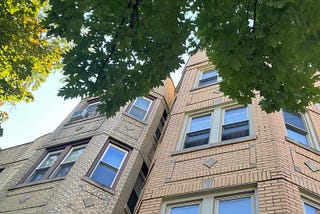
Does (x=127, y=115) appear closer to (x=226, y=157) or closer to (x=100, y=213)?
(x=100, y=213)

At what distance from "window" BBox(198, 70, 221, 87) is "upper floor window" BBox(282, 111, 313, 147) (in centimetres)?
384

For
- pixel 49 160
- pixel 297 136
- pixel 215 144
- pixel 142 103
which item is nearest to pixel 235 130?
pixel 215 144

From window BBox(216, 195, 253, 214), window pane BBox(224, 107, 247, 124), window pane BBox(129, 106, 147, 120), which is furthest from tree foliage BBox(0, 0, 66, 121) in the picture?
window BBox(216, 195, 253, 214)

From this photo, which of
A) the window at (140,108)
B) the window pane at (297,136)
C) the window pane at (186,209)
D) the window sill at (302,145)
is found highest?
the window at (140,108)

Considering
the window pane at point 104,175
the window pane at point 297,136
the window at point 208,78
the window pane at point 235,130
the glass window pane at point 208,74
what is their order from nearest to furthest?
the window pane at point 297,136 < the window pane at point 235,130 < the window pane at point 104,175 < the window at point 208,78 < the glass window pane at point 208,74

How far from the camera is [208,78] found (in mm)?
14211

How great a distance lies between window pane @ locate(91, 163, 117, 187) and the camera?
39.2 ft

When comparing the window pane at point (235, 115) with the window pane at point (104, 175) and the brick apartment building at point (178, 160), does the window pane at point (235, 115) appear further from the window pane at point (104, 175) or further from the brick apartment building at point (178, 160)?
the window pane at point (104, 175)

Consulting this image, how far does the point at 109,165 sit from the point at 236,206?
6323 millimetres

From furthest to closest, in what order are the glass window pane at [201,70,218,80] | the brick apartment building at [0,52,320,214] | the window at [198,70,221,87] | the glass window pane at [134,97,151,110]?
1. the glass window pane at [134,97,151,110]
2. the glass window pane at [201,70,218,80]
3. the window at [198,70,221,87]
4. the brick apartment building at [0,52,320,214]

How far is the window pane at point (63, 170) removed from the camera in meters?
12.3

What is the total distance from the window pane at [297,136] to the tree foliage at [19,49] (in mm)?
7223

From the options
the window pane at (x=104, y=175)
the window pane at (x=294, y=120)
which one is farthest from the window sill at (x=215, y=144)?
the window pane at (x=104, y=175)

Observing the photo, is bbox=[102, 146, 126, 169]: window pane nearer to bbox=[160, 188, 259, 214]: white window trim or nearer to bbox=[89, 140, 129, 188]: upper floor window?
bbox=[89, 140, 129, 188]: upper floor window
